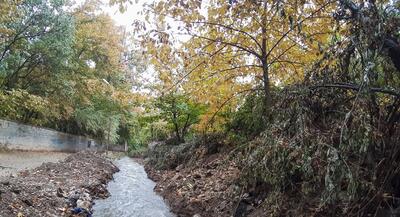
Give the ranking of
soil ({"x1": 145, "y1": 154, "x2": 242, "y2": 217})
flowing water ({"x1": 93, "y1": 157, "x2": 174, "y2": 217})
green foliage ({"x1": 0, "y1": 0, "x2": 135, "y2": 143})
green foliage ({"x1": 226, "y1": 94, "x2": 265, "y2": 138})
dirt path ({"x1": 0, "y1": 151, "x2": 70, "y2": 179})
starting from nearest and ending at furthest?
soil ({"x1": 145, "y1": 154, "x2": 242, "y2": 217}), green foliage ({"x1": 226, "y1": 94, "x2": 265, "y2": 138}), flowing water ({"x1": 93, "y1": 157, "x2": 174, "y2": 217}), dirt path ({"x1": 0, "y1": 151, "x2": 70, "y2": 179}), green foliage ({"x1": 0, "y1": 0, "x2": 135, "y2": 143})

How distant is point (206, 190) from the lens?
7160mm

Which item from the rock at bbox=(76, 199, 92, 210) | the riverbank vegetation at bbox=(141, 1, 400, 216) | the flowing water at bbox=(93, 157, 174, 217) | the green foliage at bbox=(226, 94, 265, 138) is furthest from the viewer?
the flowing water at bbox=(93, 157, 174, 217)

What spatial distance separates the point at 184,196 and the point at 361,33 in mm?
5094

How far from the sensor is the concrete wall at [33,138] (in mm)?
12500

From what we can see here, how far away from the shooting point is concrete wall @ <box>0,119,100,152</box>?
12.5 m

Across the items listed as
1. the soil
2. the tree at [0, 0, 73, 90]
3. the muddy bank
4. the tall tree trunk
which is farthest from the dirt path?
the tall tree trunk

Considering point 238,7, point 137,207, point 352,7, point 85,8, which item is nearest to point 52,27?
point 85,8

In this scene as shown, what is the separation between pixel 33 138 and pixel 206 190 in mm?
10503

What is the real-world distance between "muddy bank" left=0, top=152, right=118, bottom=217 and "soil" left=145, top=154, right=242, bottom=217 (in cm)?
183

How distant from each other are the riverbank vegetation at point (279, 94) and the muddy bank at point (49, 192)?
1958 millimetres

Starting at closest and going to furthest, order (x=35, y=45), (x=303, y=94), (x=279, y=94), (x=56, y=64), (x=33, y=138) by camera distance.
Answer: (x=303, y=94) < (x=279, y=94) < (x=35, y=45) < (x=56, y=64) < (x=33, y=138)

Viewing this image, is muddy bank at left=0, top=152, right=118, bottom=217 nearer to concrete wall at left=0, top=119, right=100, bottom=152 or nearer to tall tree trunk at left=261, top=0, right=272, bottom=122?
concrete wall at left=0, top=119, right=100, bottom=152

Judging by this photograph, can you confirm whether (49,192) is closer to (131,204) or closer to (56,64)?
(131,204)

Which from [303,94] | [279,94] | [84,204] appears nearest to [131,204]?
[84,204]
